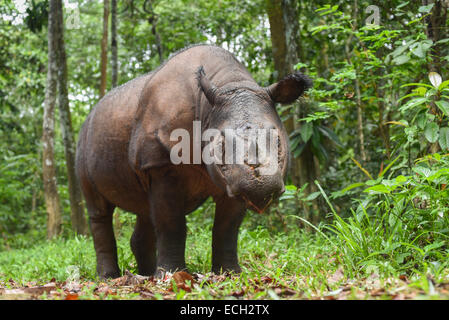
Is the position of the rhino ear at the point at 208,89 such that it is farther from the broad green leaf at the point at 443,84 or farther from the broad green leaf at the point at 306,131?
the broad green leaf at the point at 306,131

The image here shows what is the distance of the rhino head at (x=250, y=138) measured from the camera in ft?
12.1

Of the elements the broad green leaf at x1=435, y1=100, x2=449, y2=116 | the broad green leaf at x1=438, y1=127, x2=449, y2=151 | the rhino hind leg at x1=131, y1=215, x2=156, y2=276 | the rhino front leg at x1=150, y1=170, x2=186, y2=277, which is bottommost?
the rhino hind leg at x1=131, y1=215, x2=156, y2=276

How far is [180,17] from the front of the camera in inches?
443

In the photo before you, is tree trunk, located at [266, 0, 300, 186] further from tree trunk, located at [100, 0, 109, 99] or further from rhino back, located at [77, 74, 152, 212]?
tree trunk, located at [100, 0, 109, 99]

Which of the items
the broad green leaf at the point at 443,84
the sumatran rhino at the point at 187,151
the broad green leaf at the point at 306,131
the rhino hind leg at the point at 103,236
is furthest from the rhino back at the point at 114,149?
the broad green leaf at the point at 443,84

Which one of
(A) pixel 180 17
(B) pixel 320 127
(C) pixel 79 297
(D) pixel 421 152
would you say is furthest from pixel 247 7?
(C) pixel 79 297

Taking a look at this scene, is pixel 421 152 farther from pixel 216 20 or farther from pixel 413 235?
pixel 216 20

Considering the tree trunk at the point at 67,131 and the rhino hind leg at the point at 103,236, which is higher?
the tree trunk at the point at 67,131

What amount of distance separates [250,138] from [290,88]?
86 cm

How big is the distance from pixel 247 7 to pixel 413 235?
7717 mm

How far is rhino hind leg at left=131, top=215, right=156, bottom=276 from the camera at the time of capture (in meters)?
6.24

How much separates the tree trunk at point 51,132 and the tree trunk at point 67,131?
0.13 m

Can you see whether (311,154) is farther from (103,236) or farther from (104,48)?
(104,48)

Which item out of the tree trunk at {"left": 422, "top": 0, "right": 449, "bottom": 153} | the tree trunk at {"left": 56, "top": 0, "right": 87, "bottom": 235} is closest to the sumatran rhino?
the tree trunk at {"left": 422, "top": 0, "right": 449, "bottom": 153}
